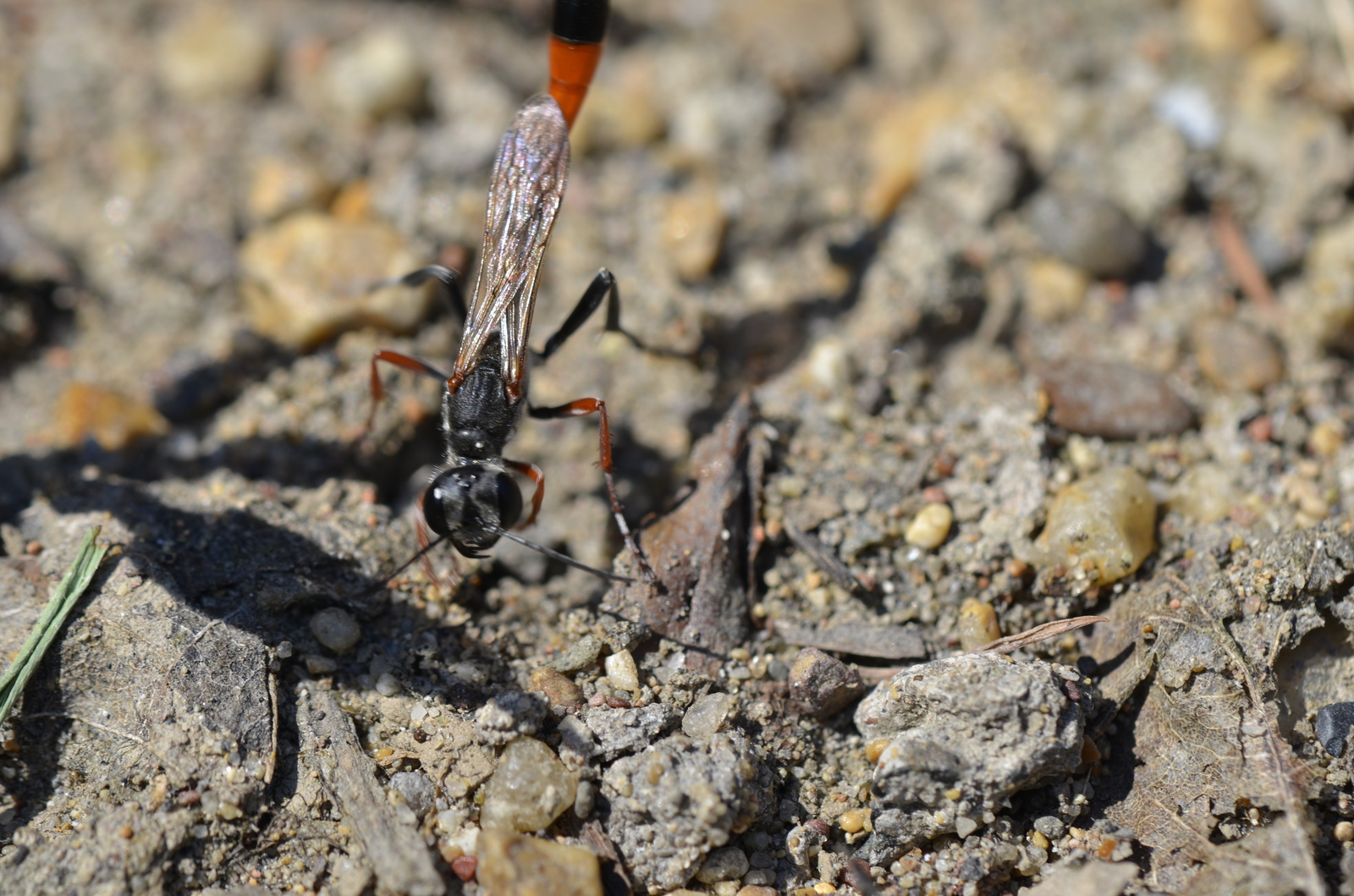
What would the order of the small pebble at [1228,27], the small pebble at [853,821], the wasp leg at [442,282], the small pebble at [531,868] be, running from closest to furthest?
the small pebble at [531,868] < the small pebble at [853,821] < the wasp leg at [442,282] < the small pebble at [1228,27]

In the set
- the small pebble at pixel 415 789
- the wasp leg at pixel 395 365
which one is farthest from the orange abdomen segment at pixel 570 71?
the small pebble at pixel 415 789

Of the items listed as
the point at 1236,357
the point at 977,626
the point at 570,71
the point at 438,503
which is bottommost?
the point at 438,503

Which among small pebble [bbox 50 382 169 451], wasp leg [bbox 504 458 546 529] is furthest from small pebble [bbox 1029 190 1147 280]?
small pebble [bbox 50 382 169 451]

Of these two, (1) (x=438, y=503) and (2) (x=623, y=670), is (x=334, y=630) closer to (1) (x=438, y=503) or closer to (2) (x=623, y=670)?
(1) (x=438, y=503)

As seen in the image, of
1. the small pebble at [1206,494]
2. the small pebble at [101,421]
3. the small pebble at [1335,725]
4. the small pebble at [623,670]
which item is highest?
the small pebble at [1206,494]

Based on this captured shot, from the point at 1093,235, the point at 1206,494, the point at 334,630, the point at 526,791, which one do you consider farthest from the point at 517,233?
the point at 1206,494

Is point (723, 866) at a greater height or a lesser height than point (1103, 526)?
lesser

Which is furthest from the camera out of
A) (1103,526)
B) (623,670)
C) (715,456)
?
(715,456)

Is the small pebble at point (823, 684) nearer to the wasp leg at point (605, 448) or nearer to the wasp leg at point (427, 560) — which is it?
the wasp leg at point (605, 448)

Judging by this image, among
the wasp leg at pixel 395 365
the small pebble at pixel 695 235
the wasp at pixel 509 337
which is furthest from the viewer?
the small pebble at pixel 695 235
